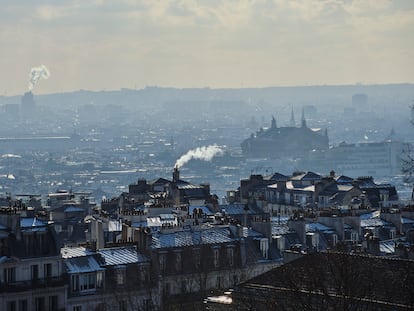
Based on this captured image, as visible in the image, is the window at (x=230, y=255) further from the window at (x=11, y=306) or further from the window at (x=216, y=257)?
the window at (x=11, y=306)

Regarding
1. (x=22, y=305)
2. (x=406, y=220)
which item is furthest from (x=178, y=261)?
(x=406, y=220)

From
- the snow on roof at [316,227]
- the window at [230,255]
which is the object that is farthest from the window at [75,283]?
the snow on roof at [316,227]

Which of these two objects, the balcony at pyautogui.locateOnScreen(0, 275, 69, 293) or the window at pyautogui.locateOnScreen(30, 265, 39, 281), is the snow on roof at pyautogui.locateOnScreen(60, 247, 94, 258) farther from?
the window at pyautogui.locateOnScreen(30, 265, 39, 281)

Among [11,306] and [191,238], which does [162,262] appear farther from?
[11,306]

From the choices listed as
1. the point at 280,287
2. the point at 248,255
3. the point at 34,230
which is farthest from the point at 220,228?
the point at 280,287

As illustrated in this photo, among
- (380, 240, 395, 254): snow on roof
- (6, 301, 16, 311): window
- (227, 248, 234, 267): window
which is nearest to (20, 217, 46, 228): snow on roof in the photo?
(6, 301, 16, 311): window

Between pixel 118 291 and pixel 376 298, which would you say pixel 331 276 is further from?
pixel 118 291

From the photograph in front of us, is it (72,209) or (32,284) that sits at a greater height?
(72,209)

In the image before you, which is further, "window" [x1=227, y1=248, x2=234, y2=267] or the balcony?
"window" [x1=227, y1=248, x2=234, y2=267]
